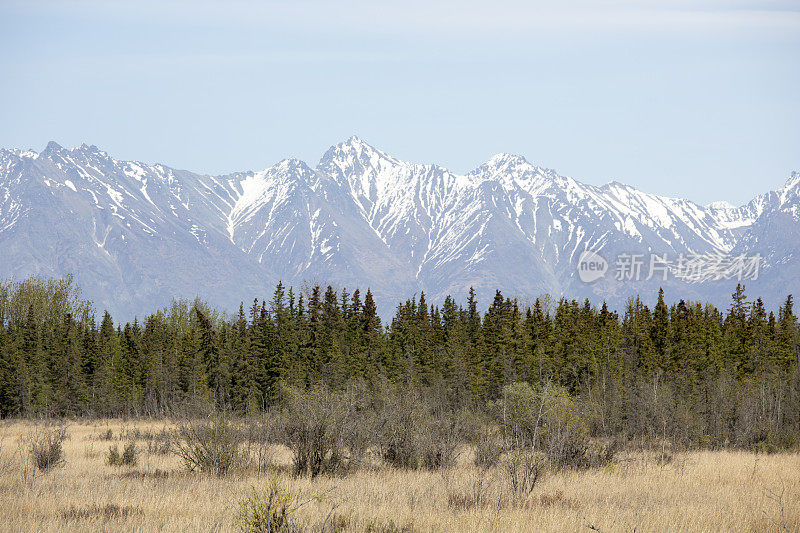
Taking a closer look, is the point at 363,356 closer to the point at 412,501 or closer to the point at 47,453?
the point at 47,453

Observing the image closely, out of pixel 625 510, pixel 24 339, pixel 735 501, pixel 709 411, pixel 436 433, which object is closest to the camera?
pixel 625 510

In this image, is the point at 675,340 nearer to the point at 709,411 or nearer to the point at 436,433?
the point at 709,411

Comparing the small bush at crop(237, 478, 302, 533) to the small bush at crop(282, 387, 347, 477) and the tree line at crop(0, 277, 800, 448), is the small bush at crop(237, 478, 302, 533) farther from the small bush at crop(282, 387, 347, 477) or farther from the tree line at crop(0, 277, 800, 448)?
the tree line at crop(0, 277, 800, 448)

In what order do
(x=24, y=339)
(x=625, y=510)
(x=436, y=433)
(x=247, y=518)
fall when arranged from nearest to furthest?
(x=247, y=518) < (x=625, y=510) < (x=436, y=433) < (x=24, y=339)

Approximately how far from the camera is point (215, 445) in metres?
21.3

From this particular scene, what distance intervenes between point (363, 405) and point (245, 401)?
59.3m

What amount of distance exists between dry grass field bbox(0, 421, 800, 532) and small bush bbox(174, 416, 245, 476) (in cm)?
54

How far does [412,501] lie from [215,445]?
7.61m

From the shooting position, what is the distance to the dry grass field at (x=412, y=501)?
45.5 ft

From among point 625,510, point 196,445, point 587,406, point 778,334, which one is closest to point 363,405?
point 196,445

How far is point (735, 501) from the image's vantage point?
58.4ft

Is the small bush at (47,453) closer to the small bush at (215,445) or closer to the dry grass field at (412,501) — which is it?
the dry grass field at (412,501)

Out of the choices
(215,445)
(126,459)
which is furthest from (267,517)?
(126,459)

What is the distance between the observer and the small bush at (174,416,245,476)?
21.2 metres
